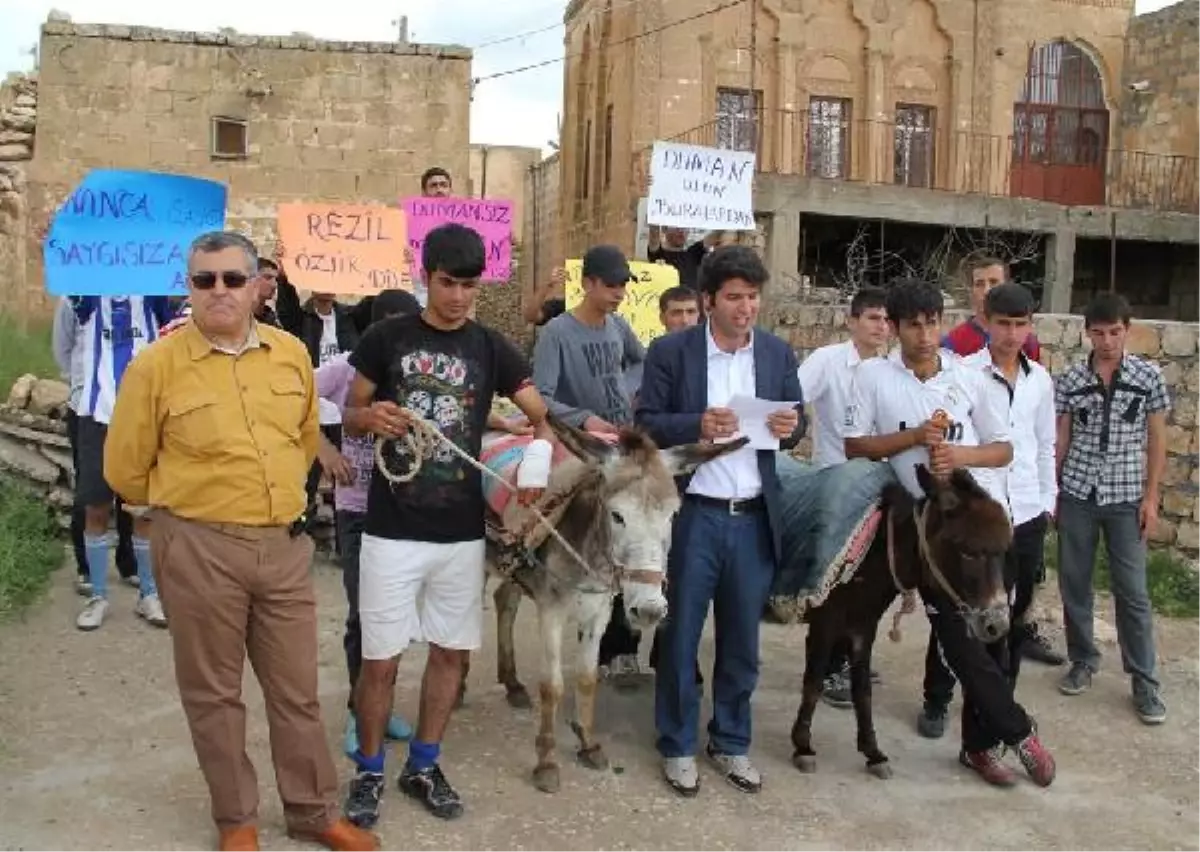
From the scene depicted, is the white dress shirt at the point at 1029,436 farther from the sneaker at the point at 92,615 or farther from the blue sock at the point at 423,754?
the sneaker at the point at 92,615

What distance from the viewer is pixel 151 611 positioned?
642 centimetres

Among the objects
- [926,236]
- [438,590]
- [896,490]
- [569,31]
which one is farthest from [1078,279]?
[438,590]

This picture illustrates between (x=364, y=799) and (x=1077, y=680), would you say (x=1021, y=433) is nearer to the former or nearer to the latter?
(x=1077, y=680)

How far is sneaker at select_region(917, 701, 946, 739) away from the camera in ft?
17.6

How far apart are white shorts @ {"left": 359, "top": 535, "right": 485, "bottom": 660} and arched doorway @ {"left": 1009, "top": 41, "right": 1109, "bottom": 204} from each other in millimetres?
20663

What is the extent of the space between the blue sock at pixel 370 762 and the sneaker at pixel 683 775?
1.16 meters

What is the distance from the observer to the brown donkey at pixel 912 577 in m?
4.44

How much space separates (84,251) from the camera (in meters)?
5.71

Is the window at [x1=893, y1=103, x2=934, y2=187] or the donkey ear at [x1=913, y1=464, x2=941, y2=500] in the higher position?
the window at [x1=893, y1=103, x2=934, y2=187]

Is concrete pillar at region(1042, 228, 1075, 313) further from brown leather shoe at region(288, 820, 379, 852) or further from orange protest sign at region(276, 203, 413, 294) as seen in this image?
brown leather shoe at region(288, 820, 379, 852)

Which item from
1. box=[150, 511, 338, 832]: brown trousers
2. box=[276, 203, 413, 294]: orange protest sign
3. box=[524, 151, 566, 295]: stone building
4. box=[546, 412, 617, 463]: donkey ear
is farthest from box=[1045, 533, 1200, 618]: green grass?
box=[524, 151, 566, 295]: stone building

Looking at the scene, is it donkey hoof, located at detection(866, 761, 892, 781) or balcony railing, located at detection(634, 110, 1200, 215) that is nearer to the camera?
donkey hoof, located at detection(866, 761, 892, 781)

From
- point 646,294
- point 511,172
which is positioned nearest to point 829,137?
point 511,172

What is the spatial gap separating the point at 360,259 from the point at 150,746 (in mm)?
3631
